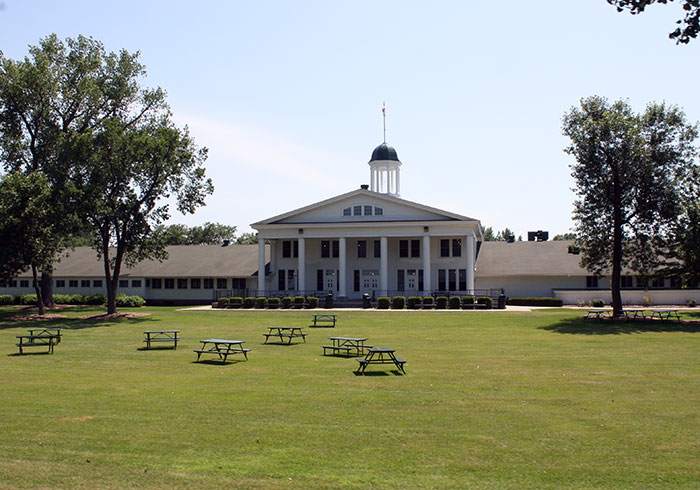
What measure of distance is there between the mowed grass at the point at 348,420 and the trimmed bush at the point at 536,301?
30.9m

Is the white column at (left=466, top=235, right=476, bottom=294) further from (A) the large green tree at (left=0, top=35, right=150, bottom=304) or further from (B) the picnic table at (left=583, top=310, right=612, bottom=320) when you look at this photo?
(A) the large green tree at (left=0, top=35, right=150, bottom=304)

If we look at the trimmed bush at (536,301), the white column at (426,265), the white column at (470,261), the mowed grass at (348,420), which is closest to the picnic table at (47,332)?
the mowed grass at (348,420)

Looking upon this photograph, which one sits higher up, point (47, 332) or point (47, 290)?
point (47, 290)

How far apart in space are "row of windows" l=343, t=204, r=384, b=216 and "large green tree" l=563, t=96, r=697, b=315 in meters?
19.7

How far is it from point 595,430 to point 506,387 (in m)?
3.99

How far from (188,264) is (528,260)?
107 ft

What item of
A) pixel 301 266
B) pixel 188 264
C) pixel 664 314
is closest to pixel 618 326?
pixel 664 314

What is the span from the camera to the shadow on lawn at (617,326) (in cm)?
3094

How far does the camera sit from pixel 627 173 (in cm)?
3800

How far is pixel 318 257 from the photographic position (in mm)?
59812

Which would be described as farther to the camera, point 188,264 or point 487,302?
point 188,264

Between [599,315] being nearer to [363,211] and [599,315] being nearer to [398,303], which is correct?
[398,303]

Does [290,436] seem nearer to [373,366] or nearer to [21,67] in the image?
[373,366]

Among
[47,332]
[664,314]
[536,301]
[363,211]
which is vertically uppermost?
[363,211]
